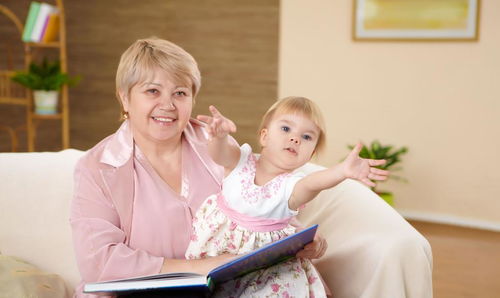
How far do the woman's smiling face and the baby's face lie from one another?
301 mm

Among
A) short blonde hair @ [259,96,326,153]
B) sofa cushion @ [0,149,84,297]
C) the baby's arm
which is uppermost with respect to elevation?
short blonde hair @ [259,96,326,153]

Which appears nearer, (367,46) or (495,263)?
(495,263)

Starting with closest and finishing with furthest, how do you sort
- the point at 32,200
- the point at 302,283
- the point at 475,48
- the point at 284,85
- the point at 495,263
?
1. the point at 302,283
2. the point at 32,200
3. the point at 495,263
4. the point at 475,48
5. the point at 284,85

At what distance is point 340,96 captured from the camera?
468cm

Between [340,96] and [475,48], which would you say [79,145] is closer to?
[340,96]

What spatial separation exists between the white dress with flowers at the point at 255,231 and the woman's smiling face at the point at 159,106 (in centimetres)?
24

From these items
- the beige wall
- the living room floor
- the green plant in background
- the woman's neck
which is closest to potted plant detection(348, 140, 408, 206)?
the beige wall

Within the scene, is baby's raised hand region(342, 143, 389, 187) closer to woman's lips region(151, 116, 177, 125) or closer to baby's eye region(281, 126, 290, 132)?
baby's eye region(281, 126, 290, 132)

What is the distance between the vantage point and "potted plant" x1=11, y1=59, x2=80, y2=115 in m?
4.70

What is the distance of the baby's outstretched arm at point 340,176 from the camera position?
1395 mm

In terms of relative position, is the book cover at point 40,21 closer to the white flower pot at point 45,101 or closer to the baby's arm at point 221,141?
the white flower pot at point 45,101

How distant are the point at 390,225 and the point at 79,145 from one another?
4.60m

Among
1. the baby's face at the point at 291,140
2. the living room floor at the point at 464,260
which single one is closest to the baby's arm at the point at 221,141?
the baby's face at the point at 291,140

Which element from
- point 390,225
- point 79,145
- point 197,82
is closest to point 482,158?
point 390,225
